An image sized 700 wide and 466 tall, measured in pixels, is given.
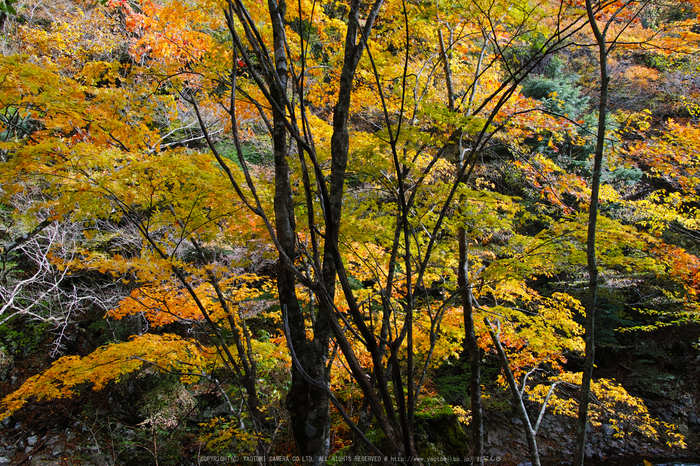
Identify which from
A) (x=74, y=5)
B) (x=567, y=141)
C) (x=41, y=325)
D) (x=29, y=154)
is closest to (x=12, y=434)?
(x=41, y=325)

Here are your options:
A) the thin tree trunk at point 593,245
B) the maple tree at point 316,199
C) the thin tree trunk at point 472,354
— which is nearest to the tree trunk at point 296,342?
the maple tree at point 316,199

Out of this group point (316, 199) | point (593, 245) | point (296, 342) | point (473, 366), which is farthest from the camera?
point (473, 366)

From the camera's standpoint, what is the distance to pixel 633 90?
496 inches

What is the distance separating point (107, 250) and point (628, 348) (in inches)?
617

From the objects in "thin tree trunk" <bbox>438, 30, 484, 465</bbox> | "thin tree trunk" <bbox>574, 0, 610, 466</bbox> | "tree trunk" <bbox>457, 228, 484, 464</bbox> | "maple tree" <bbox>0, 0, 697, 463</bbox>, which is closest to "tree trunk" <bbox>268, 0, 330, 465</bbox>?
"maple tree" <bbox>0, 0, 697, 463</bbox>

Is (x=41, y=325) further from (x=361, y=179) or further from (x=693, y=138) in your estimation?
(x=693, y=138)

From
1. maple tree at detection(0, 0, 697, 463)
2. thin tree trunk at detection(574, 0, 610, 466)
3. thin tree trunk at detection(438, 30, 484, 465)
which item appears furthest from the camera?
thin tree trunk at detection(438, 30, 484, 465)

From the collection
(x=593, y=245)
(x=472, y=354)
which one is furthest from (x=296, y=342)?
(x=472, y=354)

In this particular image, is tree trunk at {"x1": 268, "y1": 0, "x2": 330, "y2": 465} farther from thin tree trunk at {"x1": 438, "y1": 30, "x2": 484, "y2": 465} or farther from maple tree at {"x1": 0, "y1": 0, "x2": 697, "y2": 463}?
thin tree trunk at {"x1": 438, "y1": 30, "x2": 484, "y2": 465}

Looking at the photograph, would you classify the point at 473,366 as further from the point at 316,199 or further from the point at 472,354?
the point at 316,199

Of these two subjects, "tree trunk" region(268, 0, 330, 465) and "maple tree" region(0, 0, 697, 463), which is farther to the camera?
"tree trunk" region(268, 0, 330, 465)

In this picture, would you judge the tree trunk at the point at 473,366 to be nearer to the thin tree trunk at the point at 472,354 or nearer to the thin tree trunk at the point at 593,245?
the thin tree trunk at the point at 472,354

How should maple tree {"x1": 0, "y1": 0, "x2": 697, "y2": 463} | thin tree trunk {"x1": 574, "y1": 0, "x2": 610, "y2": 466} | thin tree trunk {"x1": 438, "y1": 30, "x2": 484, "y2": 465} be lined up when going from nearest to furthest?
maple tree {"x1": 0, "y1": 0, "x2": 697, "y2": 463} → thin tree trunk {"x1": 574, "y1": 0, "x2": 610, "y2": 466} → thin tree trunk {"x1": 438, "y1": 30, "x2": 484, "y2": 465}

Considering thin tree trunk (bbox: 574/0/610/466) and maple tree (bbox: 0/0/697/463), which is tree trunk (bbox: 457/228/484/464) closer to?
maple tree (bbox: 0/0/697/463)
